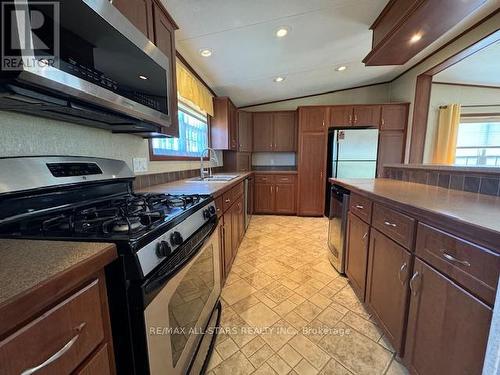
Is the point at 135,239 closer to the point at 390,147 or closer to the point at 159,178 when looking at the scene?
the point at 159,178

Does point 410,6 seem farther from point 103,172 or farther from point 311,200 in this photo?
point 311,200

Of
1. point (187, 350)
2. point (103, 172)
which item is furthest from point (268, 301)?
point (103, 172)

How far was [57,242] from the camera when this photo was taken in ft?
1.94

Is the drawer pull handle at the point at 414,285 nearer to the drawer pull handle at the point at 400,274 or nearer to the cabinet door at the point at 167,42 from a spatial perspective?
the drawer pull handle at the point at 400,274

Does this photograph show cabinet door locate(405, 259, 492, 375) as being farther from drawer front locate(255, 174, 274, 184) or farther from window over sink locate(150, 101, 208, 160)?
drawer front locate(255, 174, 274, 184)

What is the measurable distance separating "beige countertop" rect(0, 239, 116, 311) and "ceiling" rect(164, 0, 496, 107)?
5.60 ft

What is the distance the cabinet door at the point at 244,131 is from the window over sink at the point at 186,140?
0.98 metres

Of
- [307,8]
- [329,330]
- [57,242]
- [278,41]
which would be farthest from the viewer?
[278,41]

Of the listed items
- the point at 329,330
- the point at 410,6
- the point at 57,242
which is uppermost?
the point at 410,6

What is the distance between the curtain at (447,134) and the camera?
12.7 feet

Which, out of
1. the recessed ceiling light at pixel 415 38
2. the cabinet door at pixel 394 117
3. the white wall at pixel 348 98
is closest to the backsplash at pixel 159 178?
the recessed ceiling light at pixel 415 38

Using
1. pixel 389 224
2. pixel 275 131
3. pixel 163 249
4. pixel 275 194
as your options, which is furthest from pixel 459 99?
pixel 163 249

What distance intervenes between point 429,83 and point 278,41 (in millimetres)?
2970

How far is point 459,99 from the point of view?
13.5 feet
